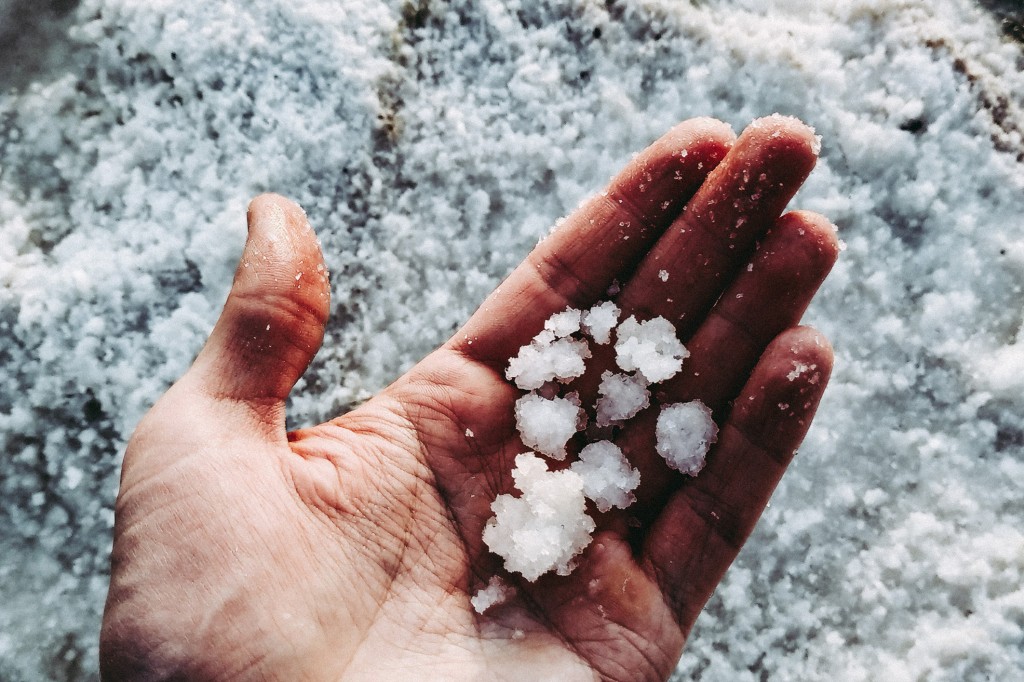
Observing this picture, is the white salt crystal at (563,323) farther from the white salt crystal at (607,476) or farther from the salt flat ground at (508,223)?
the salt flat ground at (508,223)

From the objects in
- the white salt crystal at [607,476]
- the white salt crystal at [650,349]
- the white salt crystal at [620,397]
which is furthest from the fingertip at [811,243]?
the white salt crystal at [607,476]

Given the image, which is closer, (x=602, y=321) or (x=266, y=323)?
(x=266, y=323)

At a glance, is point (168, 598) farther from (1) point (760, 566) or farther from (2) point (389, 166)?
(1) point (760, 566)

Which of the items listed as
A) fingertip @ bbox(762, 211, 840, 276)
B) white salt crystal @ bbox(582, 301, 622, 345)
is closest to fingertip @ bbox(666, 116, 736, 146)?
fingertip @ bbox(762, 211, 840, 276)

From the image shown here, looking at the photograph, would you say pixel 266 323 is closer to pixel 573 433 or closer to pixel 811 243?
pixel 573 433

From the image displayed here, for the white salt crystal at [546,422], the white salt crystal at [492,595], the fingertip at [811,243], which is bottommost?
the white salt crystal at [492,595]

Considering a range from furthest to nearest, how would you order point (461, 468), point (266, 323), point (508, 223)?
1. point (508, 223)
2. point (461, 468)
3. point (266, 323)

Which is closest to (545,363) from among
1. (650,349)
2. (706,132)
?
(650,349)

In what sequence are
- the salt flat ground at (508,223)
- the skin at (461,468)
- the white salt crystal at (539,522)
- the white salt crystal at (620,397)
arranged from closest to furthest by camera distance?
the skin at (461,468)
the white salt crystal at (539,522)
the white salt crystal at (620,397)
the salt flat ground at (508,223)
